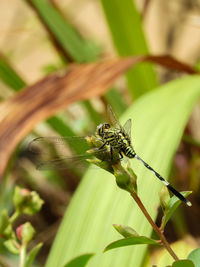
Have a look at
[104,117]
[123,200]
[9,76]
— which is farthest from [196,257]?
[104,117]

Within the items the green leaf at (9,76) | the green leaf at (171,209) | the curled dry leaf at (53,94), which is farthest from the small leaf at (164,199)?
the green leaf at (9,76)

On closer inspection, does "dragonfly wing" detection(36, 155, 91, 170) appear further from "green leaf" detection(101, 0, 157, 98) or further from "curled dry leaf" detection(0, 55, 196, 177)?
"green leaf" detection(101, 0, 157, 98)

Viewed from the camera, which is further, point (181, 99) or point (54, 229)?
point (54, 229)

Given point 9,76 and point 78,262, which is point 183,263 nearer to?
point 78,262

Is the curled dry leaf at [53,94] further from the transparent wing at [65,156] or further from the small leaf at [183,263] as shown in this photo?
the small leaf at [183,263]

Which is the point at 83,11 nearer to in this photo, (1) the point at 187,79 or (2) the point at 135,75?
(2) the point at 135,75

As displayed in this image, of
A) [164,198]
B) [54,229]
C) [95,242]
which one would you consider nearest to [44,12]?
[54,229]
